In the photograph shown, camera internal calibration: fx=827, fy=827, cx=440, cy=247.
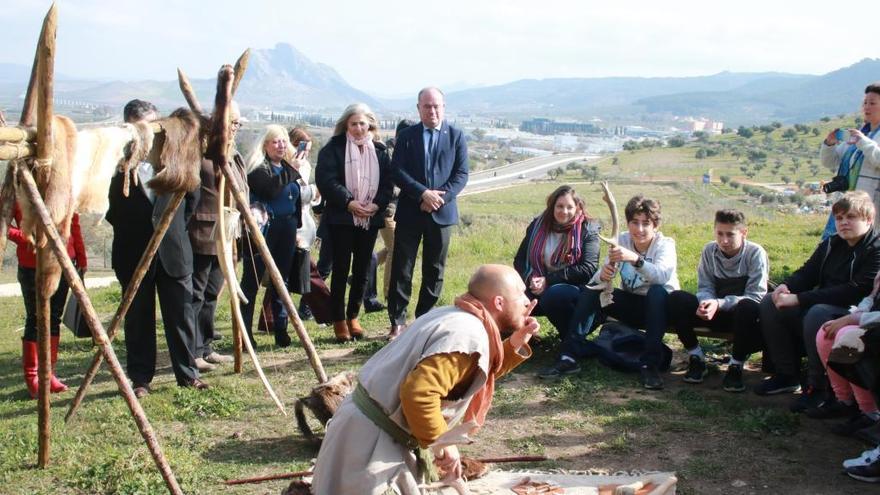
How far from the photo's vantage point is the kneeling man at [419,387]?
341cm

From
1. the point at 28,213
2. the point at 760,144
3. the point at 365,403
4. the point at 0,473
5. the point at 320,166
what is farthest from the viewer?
the point at 760,144

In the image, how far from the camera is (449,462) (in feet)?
12.9

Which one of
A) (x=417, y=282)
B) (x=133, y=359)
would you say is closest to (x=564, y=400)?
(x=133, y=359)

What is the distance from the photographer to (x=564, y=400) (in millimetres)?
6242

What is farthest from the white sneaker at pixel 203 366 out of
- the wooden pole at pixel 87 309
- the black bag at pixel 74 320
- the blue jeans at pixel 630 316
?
the blue jeans at pixel 630 316

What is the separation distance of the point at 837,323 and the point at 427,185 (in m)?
3.71

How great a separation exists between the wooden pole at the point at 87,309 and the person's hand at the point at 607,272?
3681 mm

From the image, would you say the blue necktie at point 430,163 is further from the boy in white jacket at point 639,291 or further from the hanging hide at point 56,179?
the hanging hide at point 56,179

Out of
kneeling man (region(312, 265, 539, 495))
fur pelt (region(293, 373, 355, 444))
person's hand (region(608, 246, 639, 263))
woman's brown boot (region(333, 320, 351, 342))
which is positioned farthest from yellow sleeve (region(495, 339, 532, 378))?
woman's brown boot (region(333, 320, 351, 342))

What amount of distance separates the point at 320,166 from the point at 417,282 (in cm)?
361

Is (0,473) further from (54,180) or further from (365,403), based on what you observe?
(365,403)

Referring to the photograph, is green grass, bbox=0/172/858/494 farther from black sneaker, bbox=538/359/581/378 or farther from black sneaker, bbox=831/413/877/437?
black sneaker, bbox=831/413/877/437

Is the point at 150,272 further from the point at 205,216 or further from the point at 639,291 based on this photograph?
the point at 639,291

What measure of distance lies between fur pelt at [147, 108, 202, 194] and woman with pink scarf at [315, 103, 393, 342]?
102 inches
